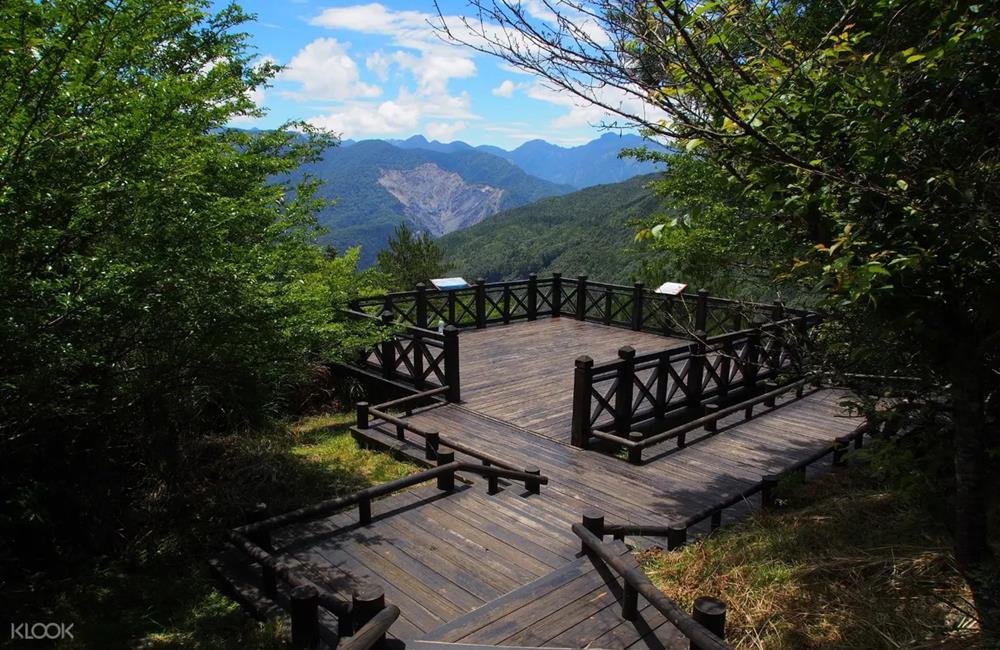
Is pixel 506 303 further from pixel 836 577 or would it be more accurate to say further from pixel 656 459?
pixel 836 577

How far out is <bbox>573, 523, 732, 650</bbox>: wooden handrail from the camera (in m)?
2.91

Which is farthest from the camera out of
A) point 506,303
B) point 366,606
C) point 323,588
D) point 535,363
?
point 506,303

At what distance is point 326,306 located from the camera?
22.2ft

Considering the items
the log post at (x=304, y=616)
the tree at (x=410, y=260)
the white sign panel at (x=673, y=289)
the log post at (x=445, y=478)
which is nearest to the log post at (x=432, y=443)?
the log post at (x=445, y=478)

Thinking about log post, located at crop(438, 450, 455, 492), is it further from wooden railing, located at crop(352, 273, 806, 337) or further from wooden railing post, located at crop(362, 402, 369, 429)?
wooden railing, located at crop(352, 273, 806, 337)

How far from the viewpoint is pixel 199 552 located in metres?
5.53

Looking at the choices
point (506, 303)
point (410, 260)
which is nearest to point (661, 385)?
point (506, 303)

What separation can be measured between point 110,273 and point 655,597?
383cm

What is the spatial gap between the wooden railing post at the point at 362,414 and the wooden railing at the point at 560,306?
12.7ft

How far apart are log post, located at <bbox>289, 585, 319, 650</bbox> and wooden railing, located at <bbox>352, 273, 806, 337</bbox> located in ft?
28.7

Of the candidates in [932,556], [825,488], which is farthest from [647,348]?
[932,556]

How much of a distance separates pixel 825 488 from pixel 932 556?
101 inches

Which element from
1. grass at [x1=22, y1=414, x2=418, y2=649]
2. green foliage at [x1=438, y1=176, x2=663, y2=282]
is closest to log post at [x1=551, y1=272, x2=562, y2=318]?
grass at [x1=22, y1=414, x2=418, y2=649]

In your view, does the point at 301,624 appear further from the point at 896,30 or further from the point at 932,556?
the point at 896,30
